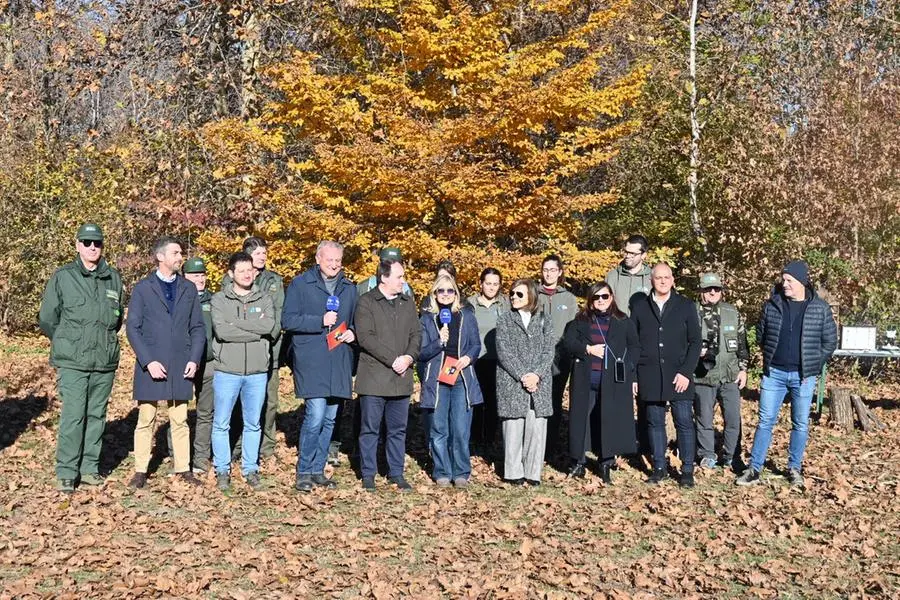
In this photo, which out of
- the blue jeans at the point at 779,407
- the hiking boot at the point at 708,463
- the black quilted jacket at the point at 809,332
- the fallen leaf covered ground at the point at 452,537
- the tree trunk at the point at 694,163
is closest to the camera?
the fallen leaf covered ground at the point at 452,537

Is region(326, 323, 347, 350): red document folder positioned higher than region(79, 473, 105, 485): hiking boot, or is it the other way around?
region(326, 323, 347, 350): red document folder

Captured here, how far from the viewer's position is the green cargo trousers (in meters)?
7.84

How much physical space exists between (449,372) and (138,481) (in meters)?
2.87

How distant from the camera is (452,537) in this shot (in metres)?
6.98

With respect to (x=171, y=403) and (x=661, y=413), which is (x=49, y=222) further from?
(x=661, y=413)

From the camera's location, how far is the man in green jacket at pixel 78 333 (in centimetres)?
780

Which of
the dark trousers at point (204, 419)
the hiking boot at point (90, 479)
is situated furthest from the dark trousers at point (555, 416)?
the hiking boot at point (90, 479)

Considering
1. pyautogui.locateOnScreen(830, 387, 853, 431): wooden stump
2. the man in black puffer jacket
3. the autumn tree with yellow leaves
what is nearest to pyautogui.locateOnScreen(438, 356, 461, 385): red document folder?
the man in black puffer jacket

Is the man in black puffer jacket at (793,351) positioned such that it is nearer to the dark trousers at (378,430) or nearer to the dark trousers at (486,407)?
the dark trousers at (486,407)

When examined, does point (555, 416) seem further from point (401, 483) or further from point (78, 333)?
point (78, 333)

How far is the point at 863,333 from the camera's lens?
12109 millimetres

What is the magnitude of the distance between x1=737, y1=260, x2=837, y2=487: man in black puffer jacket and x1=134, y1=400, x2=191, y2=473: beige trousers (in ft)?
16.6

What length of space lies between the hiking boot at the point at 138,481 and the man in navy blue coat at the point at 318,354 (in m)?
1.32

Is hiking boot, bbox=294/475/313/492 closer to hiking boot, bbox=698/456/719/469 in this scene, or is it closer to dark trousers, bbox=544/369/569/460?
dark trousers, bbox=544/369/569/460
